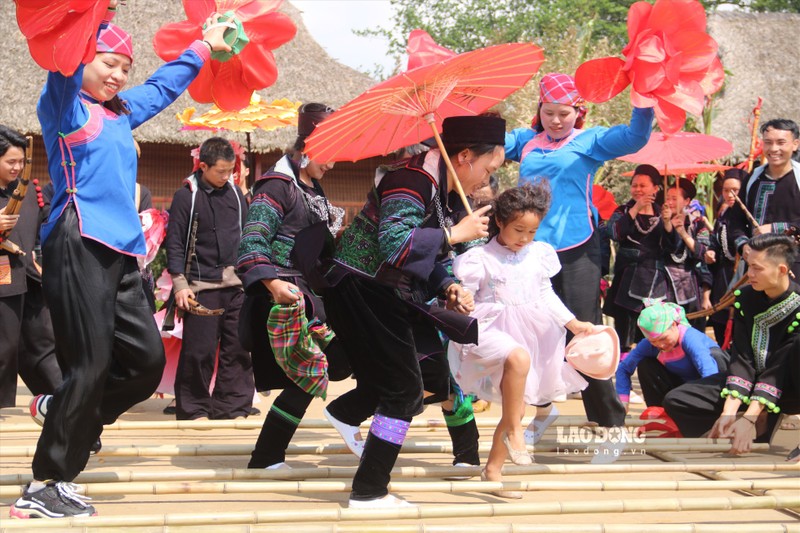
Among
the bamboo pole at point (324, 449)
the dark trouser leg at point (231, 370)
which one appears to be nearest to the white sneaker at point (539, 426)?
the bamboo pole at point (324, 449)

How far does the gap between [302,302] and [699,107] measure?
2008mm

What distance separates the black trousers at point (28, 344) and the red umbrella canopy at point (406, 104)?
10.2 feet

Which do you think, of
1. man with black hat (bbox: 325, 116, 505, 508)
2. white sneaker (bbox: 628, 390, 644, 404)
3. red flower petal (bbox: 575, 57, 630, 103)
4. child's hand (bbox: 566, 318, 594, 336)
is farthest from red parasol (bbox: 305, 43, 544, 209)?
white sneaker (bbox: 628, 390, 644, 404)

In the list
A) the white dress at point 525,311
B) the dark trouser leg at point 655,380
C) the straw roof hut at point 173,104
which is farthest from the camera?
the straw roof hut at point 173,104

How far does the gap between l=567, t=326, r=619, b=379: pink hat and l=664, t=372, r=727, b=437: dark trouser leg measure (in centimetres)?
132

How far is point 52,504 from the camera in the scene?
353cm

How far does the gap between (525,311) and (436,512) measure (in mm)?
1235

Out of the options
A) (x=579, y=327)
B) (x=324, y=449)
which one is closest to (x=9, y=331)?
(x=324, y=449)

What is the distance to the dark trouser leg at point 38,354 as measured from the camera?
21.0ft

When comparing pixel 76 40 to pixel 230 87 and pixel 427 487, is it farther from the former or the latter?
pixel 427 487

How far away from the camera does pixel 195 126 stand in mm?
8492

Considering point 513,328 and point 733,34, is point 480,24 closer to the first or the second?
point 733,34

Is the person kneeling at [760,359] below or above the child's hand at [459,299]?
below

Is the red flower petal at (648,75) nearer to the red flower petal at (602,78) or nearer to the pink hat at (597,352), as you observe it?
the red flower petal at (602,78)
